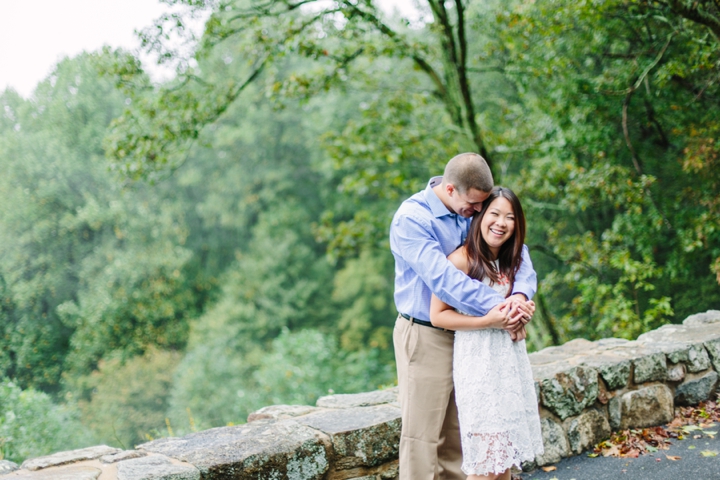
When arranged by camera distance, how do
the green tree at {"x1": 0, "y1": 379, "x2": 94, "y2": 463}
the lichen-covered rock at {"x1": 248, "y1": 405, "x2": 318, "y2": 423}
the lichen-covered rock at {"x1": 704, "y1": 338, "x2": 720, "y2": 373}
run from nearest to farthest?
the lichen-covered rock at {"x1": 248, "y1": 405, "x2": 318, "y2": 423} < the lichen-covered rock at {"x1": 704, "y1": 338, "x2": 720, "y2": 373} < the green tree at {"x1": 0, "y1": 379, "x2": 94, "y2": 463}

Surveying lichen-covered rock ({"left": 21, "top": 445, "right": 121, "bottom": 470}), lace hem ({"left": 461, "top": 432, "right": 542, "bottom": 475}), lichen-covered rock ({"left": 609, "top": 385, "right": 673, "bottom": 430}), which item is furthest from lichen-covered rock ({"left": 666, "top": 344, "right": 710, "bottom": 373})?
lichen-covered rock ({"left": 21, "top": 445, "right": 121, "bottom": 470})

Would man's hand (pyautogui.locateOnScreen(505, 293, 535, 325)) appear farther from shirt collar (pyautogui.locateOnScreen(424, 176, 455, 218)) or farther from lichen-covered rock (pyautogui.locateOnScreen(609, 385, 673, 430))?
lichen-covered rock (pyautogui.locateOnScreen(609, 385, 673, 430))

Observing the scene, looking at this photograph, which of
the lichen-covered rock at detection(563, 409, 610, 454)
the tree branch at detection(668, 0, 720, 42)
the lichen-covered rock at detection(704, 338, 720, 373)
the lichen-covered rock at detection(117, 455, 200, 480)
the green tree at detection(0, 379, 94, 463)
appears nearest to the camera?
the lichen-covered rock at detection(117, 455, 200, 480)

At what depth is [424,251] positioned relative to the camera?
2.10 metres

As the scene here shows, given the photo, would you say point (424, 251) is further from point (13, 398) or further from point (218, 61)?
point (218, 61)

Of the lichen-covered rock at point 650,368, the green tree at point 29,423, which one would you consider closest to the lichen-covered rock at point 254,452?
the lichen-covered rock at point 650,368

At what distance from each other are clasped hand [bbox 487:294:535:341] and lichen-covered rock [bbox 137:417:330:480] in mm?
916

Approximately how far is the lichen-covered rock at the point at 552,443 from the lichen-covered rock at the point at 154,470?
1.88 m

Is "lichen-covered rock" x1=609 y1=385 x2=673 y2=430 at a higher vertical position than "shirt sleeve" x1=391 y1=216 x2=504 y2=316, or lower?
lower

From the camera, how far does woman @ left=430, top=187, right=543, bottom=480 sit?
→ 6.74 ft

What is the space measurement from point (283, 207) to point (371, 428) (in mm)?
16760

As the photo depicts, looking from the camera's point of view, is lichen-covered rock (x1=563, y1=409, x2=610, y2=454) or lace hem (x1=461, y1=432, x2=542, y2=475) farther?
lichen-covered rock (x1=563, y1=409, x2=610, y2=454)

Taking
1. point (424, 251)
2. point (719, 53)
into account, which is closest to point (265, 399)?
point (719, 53)

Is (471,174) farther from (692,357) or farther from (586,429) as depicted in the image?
(692,357)
